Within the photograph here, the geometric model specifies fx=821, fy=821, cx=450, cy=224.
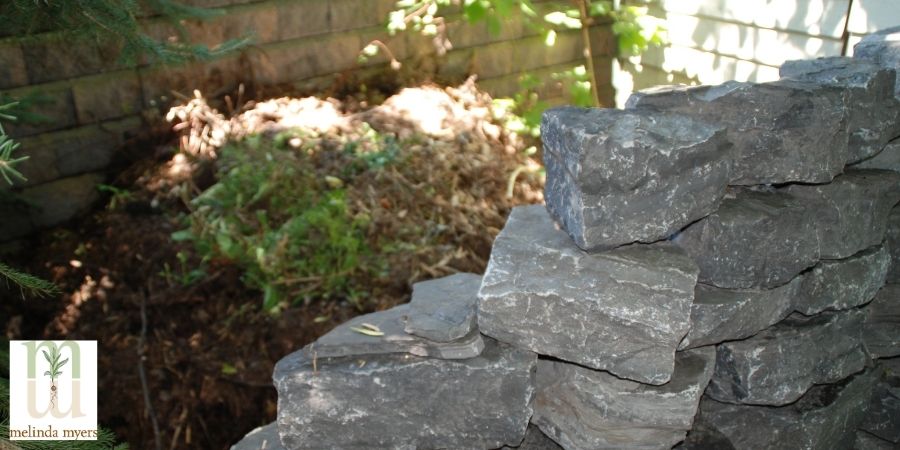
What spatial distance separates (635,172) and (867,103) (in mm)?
919

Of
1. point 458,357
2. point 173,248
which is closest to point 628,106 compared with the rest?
point 458,357

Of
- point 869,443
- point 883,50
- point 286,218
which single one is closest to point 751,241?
point 883,50

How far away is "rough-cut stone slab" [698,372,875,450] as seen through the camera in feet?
8.66

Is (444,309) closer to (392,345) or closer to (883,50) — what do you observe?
(392,345)

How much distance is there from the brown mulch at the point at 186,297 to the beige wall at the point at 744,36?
4.23ft

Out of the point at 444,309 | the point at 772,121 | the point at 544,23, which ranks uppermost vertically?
the point at 544,23

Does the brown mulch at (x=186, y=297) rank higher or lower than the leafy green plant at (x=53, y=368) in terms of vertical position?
lower

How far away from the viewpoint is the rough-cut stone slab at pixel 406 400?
2.35 metres

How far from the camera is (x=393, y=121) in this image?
453 cm

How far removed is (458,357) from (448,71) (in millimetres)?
3043

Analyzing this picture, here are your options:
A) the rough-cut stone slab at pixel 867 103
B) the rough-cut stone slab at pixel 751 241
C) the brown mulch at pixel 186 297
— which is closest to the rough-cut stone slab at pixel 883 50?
the rough-cut stone slab at pixel 867 103

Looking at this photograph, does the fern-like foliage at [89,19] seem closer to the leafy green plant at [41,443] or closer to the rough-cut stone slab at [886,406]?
the leafy green plant at [41,443]

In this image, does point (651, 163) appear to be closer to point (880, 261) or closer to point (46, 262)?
point (880, 261)

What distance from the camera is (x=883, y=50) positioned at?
285cm
